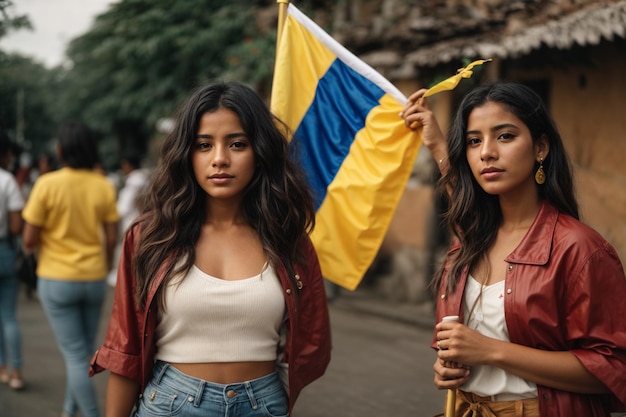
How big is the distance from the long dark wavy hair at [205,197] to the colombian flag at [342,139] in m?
0.60

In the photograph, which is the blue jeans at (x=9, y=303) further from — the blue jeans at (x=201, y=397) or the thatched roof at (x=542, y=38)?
the thatched roof at (x=542, y=38)

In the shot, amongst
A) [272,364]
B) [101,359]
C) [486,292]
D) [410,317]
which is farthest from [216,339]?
[410,317]

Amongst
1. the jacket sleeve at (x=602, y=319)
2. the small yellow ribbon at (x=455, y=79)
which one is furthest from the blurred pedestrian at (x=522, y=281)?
the small yellow ribbon at (x=455, y=79)

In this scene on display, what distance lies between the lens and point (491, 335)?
243 centimetres

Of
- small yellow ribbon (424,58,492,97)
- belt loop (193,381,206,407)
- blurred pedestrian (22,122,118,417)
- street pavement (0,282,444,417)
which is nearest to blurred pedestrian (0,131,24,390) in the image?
street pavement (0,282,444,417)

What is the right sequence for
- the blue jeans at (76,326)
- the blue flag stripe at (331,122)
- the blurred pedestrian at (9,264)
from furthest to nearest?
1. the blurred pedestrian at (9,264)
2. the blue jeans at (76,326)
3. the blue flag stripe at (331,122)

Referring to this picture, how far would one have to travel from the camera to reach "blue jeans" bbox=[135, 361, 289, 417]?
2.54 m

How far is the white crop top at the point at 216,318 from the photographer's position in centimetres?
256

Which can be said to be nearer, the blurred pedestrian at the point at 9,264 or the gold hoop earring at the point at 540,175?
the gold hoop earring at the point at 540,175

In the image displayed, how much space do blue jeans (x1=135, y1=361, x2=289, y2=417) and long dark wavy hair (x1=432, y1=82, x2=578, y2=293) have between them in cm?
76

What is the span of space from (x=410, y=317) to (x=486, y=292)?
6784mm

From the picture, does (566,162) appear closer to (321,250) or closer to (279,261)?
(279,261)

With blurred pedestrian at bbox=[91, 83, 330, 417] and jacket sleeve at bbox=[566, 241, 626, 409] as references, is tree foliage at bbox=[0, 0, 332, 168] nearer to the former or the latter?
blurred pedestrian at bbox=[91, 83, 330, 417]

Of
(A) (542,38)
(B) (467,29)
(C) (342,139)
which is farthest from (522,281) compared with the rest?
(B) (467,29)
